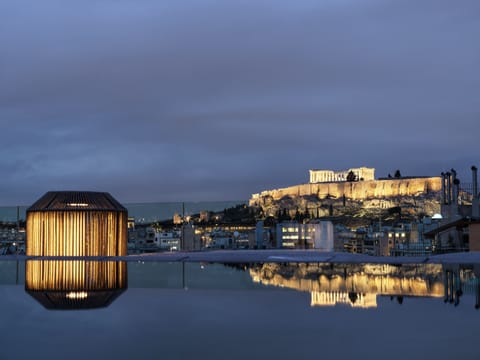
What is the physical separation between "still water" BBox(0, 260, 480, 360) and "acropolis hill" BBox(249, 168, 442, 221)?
299 feet

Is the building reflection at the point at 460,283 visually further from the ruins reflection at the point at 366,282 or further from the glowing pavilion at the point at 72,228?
the glowing pavilion at the point at 72,228

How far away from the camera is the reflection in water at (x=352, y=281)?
27.6 ft

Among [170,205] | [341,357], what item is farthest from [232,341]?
[170,205]

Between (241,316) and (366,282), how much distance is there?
4.01m

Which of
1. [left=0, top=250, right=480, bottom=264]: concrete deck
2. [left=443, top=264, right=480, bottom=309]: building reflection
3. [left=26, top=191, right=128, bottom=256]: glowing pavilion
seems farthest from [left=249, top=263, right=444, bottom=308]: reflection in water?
[left=26, top=191, right=128, bottom=256]: glowing pavilion

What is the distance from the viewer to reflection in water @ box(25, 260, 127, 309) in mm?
7992

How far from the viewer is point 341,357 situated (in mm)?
4891

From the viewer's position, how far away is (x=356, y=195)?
112 metres

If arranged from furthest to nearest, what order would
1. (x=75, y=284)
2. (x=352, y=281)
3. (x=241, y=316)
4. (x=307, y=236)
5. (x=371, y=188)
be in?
1. (x=371, y=188)
2. (x=307, y=236)
3. (x=352, y=281)
4. (x=75, y=284)
5. (x=241, y=316)

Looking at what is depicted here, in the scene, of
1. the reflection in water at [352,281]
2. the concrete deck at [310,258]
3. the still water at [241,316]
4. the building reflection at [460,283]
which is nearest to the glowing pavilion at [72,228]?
the concrete deck at [310,258]

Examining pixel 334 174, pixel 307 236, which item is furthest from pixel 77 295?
pixel 334 174

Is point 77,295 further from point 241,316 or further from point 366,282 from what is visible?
point 366,282

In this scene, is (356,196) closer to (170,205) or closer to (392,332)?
(170,205)

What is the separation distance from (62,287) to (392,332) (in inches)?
216
